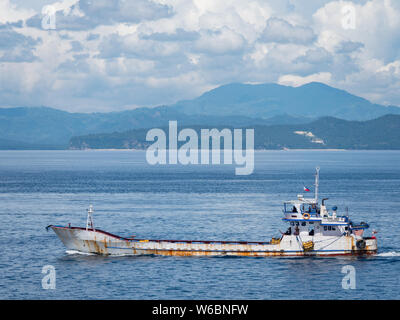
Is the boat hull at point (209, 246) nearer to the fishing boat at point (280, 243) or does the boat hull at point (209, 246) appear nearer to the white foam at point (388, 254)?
the fishing boat at point (280, 243)

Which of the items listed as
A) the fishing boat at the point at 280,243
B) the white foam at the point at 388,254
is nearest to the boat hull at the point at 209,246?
the fishing boat at the point at 280,243

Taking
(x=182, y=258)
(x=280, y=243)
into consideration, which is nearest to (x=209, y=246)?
(x=182, y=258)

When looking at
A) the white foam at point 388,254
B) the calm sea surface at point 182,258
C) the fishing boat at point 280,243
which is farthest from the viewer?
the white foam at point 388,254

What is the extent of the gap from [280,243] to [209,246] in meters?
7.90

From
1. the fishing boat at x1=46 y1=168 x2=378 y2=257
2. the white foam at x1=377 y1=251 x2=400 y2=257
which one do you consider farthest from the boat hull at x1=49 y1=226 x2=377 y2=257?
the white foam at x1=377 y1=251 x2=400 y2=257

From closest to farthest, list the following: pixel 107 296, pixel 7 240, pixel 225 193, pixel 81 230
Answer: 1. pixel 107 296
2. pixel 81 230
3. pixel 7 240
4. pixel 225 193

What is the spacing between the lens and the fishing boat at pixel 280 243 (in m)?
71.3

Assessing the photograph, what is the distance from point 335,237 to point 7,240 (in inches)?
1640

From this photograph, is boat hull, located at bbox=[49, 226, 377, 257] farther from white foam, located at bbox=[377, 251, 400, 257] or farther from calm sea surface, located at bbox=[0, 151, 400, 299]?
white foam, located at bbox=[377, 251, 400, 257]

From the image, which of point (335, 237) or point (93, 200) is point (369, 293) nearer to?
point (335, 237)

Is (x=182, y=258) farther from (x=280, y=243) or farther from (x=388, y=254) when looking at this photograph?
(x=388, y=254)
